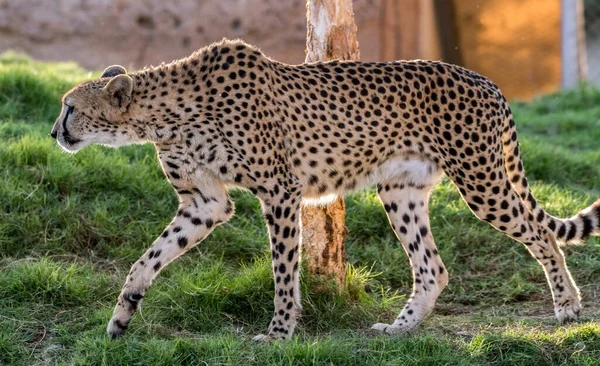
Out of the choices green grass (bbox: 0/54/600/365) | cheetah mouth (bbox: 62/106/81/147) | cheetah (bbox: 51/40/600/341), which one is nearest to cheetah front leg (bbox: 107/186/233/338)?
cheetah (bbox: 51/40/600/341)

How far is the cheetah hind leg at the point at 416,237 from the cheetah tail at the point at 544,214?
0.39 metres

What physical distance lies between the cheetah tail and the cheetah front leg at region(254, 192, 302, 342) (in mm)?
1021

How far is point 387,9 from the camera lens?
8.97 meters

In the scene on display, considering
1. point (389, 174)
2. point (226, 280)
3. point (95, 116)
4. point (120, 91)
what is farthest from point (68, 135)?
point (389, 174)

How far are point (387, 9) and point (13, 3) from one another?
3.65 metres

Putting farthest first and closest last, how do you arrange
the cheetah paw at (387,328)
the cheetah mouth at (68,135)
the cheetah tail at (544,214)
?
the cheetah tail at (544,214) → the cheetah paw at (387,328) → the cheetah mouth at (68,135)

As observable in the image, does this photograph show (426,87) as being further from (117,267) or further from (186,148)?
(117,267)

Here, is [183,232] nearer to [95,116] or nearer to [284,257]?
[284,257]

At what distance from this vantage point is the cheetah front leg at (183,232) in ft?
11.8

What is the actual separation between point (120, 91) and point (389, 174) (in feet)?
3.80

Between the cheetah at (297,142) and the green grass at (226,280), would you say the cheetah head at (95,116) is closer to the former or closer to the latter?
the cheetah at (297,142)

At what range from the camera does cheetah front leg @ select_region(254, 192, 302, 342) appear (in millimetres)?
3596

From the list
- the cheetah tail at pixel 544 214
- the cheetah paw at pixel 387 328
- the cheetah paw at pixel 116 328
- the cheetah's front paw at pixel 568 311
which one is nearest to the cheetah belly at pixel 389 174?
the cheetah tail at pixel 544 214

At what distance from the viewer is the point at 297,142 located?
12.3 feet
